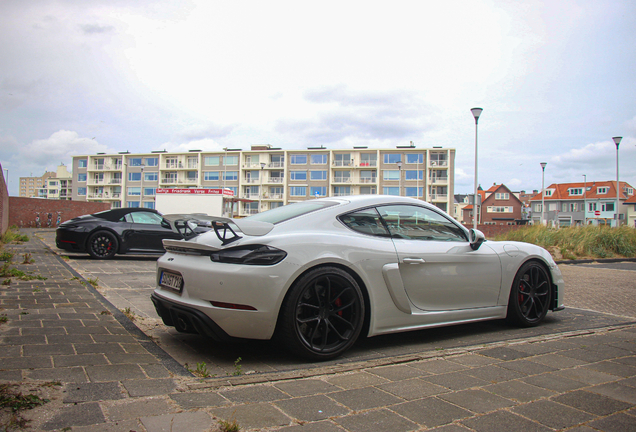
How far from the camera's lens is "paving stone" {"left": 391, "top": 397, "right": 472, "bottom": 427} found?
89.6 inches

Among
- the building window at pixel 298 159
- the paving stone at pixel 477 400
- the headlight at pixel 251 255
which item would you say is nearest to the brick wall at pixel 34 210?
the headlight at pixel 251 255

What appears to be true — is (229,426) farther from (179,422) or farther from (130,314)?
(130,314)

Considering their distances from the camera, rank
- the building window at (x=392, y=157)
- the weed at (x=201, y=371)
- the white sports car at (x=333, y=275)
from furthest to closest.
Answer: the building window at (x=392, y=157) → the white sports car at (x=333, y=275) → the weed at (x=201, y=371)

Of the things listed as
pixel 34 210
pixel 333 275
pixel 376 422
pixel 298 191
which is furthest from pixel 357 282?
pixel 298 191

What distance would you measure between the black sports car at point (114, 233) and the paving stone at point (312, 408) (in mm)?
8210

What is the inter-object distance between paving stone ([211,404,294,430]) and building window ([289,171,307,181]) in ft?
255

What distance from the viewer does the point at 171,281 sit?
351 cm

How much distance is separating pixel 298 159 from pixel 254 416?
259ft

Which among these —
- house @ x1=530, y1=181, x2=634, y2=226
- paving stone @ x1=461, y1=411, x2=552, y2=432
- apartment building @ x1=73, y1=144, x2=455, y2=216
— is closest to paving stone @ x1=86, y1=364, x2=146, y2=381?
paving stone @ x1=461, y1=411, x2=552, y2=432

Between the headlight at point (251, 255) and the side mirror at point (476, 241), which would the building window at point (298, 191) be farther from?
the headlight at point (251, 255)

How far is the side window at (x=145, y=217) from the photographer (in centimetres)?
1091

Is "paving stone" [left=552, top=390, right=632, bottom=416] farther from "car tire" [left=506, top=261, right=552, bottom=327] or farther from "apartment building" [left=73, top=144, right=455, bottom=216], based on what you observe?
"apartment building" [left=73, top=144, right=455, bottom=216]

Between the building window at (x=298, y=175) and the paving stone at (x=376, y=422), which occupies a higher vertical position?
the building window at (x=298, y=175)

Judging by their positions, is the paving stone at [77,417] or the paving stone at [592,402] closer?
the paving stone at [77,417]
